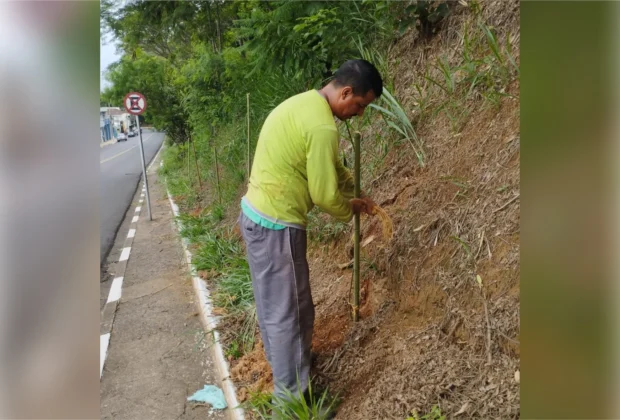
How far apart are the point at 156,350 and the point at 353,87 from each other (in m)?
3.11

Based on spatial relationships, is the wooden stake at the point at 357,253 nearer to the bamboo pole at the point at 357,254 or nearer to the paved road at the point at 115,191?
the bamboo pole at the point at 357,254

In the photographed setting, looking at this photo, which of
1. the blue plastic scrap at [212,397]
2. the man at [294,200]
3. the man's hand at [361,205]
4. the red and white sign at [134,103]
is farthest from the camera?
the red and white sign at [134,103]

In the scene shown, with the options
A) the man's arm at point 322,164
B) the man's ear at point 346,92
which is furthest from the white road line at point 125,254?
the man's ear at point 346,92

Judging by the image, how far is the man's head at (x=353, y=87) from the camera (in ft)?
7.32

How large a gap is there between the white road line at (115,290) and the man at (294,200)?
11.1ft

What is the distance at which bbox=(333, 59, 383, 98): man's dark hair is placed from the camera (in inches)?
87.7

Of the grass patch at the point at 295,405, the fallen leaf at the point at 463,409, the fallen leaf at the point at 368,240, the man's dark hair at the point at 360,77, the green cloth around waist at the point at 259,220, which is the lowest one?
the grass patch at the point at 295,405

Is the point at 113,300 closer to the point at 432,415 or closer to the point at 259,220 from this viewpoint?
the point at 259,220

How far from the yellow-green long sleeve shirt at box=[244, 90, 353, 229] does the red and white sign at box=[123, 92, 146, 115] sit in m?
7.08

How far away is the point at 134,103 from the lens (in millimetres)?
8594
